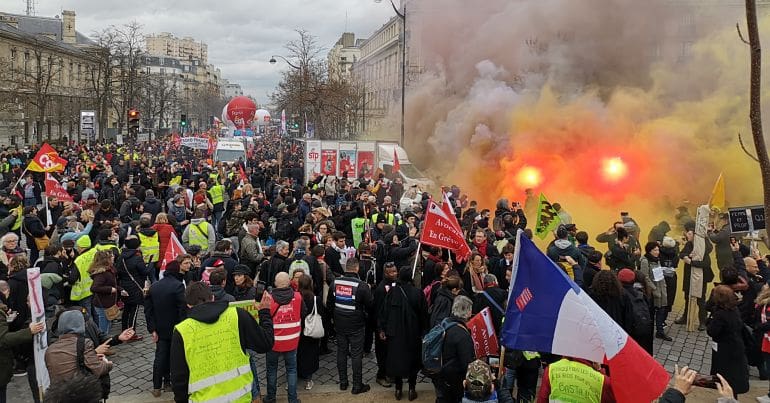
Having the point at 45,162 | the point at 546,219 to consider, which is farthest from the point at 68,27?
the point at 546,219

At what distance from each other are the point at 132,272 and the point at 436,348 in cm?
456

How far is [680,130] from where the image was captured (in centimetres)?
A: 1705

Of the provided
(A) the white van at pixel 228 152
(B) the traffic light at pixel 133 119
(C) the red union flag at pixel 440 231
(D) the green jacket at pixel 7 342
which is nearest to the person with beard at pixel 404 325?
(C) the red union flag at pixel 440 231

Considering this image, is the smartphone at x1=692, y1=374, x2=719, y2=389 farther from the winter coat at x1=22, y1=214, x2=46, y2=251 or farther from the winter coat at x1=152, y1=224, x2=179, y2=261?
the winter coat at x1=22, y1=214, x2=46, y2=251

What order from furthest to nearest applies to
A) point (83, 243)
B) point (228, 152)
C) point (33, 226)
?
Answer: point (228, 152)
point (33, 226)
point (83, 243)

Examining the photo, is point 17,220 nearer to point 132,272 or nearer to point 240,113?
point 132,272

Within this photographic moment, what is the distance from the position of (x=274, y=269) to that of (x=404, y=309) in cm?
205

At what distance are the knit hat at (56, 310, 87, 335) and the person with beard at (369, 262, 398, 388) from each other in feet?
9.72

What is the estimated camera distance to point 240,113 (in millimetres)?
39969

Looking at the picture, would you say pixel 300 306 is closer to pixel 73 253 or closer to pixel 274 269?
pixel 274 269

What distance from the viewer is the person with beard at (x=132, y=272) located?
7347mm

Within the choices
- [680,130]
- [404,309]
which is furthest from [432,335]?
[680,130]

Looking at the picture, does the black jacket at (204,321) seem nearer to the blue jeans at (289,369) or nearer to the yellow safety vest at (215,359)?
the yellow safety vest at (215,359)

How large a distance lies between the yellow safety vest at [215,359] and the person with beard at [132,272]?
3.53m
